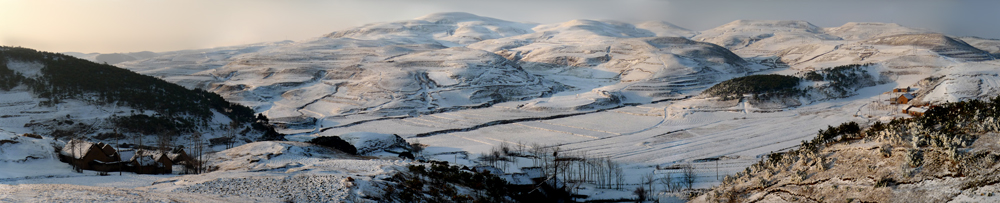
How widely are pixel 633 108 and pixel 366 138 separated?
43.6 metres

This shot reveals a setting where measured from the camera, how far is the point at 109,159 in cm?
2578

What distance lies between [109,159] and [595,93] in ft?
251

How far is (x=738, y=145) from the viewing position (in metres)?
51.2

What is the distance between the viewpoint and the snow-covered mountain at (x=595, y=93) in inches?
2116

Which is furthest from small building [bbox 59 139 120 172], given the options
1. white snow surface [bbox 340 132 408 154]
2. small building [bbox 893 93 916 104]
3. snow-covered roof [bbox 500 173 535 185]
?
small building [bbox 893 93 916 104]

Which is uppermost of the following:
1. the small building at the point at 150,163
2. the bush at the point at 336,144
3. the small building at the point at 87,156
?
the small building at the point at 87,156

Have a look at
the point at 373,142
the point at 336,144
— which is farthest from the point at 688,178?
the point at 373,142

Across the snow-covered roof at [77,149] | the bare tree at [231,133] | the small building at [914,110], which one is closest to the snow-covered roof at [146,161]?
the snow-covered roof at [77,149]

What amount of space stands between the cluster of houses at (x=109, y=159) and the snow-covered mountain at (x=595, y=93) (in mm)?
4395

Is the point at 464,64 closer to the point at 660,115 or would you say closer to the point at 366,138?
the point at 660,115

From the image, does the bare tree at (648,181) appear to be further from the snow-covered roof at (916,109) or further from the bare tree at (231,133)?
the snow-covered roof at (916,109)

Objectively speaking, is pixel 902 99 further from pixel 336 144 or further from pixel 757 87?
pixel 336 144

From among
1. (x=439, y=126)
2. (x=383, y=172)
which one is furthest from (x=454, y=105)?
(x=383, y=172)

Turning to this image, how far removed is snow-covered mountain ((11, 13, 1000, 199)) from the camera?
5375cm
